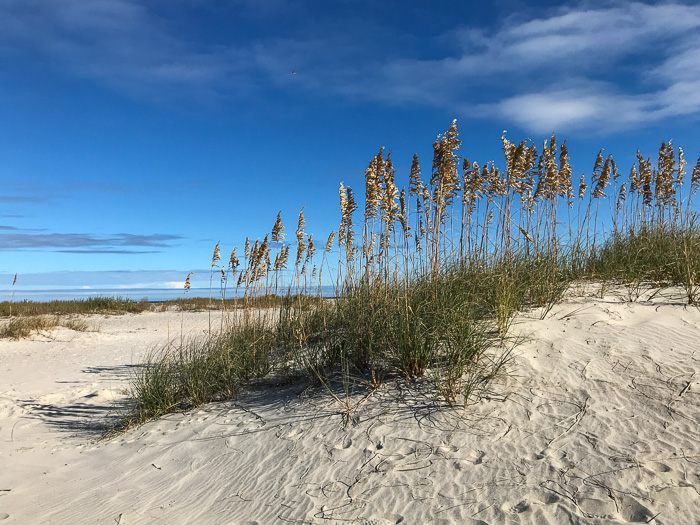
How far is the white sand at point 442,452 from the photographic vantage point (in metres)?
3.00

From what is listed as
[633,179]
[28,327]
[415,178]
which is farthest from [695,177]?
[28,327]

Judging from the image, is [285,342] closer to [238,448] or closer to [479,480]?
[238,448]

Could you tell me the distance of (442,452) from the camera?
3.55 metres

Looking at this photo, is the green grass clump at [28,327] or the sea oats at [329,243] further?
the green grass clump at [28,327]

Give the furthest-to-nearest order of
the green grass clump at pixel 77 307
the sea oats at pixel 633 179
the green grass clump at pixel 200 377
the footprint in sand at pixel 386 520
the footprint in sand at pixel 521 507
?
the green grass clump at pixel 77 307
the sea oats at pixel 633 179
the green grass clump at pixel 200 377
the footprint in sand at pixel 386 520
the footprint in sand at pixel 521 507

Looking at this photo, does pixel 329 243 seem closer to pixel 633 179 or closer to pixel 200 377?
pixel 200 377

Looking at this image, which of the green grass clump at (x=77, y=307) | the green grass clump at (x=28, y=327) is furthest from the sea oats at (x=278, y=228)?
the green grass clump at (x=77, y=307)

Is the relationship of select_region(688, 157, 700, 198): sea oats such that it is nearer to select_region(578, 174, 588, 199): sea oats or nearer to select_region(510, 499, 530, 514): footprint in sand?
select_region(578, 174, 588, 199): sea oats

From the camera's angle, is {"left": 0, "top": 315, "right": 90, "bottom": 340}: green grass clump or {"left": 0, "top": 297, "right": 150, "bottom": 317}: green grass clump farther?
{"left": 0, "top": 297, "right": 150, "bottom": 317}: green grass clump

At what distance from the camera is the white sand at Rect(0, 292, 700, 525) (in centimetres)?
300

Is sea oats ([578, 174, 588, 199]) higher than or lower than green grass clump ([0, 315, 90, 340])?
higher

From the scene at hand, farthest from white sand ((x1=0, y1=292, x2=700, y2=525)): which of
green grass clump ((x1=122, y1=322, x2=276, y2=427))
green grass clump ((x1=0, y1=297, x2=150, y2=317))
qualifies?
green grass clump ((x1=0, y1=297, x2=150, y2=317))

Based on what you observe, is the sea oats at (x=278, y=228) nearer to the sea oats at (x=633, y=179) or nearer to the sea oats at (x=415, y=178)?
the sea oats at (x=415, y=178)

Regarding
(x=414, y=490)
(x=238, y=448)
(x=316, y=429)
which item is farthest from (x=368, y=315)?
(x=414, y=490)
